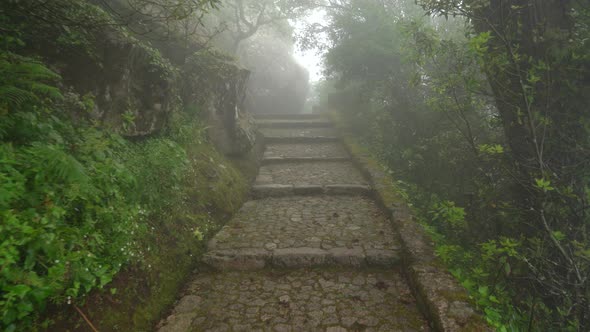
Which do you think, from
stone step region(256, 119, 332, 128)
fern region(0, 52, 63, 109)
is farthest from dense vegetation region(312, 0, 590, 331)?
stone step region(256, 119, 332, 128)

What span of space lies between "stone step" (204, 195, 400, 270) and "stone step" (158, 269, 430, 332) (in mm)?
141

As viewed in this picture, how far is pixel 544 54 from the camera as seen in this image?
3.40 m

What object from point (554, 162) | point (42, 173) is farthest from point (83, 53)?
point (554, 162)

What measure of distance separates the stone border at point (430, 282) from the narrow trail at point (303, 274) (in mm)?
132

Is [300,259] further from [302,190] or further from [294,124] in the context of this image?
[294,124]

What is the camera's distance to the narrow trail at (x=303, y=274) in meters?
2.75

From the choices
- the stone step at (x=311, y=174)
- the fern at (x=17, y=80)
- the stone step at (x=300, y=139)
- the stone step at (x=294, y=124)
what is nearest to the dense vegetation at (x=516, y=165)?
the stone step at (x=311, y=174)

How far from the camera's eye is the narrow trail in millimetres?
2746

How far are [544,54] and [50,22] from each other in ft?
17.9

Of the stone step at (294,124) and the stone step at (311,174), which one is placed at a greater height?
the stone step at (294,124)

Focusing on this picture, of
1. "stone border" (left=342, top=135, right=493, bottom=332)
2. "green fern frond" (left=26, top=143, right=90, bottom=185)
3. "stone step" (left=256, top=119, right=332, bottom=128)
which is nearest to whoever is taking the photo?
"green fern frond" (left=26, top=143, right=90, bottom=185)

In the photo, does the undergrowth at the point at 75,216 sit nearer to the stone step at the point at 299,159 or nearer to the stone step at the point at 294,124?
the stone step at the point at 299,159

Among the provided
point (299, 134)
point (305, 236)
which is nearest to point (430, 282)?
point (305, 236)

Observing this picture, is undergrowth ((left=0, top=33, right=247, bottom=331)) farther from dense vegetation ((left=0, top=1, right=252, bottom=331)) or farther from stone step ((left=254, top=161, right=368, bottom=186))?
stone step ((left=254, top=161, right=368, bottom=186))
